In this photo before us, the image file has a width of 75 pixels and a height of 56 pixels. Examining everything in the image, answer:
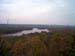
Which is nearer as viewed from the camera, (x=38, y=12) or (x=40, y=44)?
(x=40, y=44)

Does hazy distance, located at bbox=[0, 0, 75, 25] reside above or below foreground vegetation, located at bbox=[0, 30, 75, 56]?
above

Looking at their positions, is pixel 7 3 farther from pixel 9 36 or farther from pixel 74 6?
pixel 74 6

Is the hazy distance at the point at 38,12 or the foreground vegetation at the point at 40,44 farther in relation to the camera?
the hazy distance at the point at 38,12

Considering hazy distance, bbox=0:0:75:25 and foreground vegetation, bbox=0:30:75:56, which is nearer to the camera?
foreground vegetation, bbox=0:30:75:56

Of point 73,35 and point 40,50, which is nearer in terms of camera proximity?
point 40,50

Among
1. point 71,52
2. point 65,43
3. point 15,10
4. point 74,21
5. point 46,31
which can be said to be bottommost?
point 71,52

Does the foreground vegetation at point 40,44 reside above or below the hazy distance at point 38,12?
below

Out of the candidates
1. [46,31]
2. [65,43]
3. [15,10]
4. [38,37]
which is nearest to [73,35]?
[65,43]

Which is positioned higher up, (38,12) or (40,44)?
(38,12)
